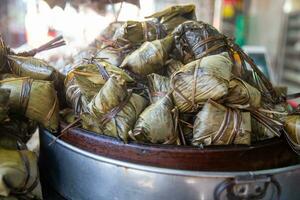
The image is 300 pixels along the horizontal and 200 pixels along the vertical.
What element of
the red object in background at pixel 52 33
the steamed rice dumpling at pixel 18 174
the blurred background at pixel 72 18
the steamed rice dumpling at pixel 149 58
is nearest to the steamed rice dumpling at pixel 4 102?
the steamed rice dumpling at pixel 18 174

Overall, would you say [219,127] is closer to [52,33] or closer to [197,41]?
[197,41]

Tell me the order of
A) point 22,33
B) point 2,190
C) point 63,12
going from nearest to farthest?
point 2,190 → point 63,12 → point 22,33

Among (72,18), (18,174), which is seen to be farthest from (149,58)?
(72,18)

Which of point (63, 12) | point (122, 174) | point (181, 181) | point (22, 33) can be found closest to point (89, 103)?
point (122, 174)

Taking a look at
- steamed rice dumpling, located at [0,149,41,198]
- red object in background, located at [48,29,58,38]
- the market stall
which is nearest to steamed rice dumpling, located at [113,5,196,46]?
the market stall

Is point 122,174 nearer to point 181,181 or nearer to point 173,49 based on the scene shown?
point 181,181

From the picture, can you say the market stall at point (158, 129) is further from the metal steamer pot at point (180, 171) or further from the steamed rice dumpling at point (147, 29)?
the steamed rice dumpling at point (147, 29)
